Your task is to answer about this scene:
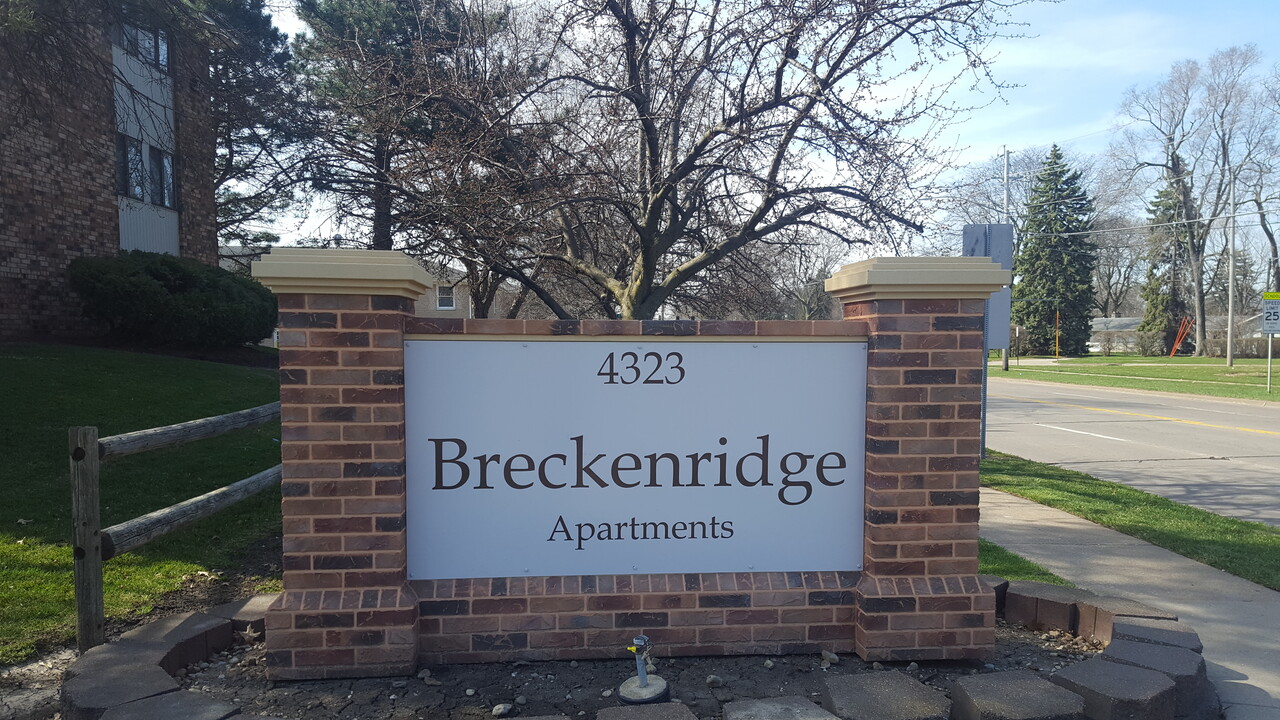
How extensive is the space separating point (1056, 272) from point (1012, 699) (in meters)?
52.9

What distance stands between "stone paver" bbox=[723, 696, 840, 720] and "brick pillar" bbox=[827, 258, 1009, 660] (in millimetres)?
687

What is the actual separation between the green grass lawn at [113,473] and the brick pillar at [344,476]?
155 cm

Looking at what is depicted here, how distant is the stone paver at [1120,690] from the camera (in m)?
2.70

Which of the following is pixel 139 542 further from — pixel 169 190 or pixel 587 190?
pixel 169 190

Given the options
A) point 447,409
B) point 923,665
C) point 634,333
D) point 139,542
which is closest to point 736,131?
point 634,333

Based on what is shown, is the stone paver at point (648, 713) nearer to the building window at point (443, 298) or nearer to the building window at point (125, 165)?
the building window at point (443, 298)

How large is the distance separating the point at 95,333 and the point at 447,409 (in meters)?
13.1

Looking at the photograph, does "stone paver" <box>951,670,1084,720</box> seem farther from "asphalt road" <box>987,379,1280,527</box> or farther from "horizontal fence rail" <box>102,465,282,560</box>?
Answer: "asphalt road" <box>987,379,1280,527</box>

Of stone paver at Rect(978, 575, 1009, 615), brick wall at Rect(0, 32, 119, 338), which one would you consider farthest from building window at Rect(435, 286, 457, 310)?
stone paver at Rect(978, 575, 1009, 615)

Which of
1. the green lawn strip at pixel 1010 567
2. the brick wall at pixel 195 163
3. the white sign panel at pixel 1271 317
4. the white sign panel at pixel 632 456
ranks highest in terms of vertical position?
the brick wall at pixel 195 163

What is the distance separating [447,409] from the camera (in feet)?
11.0

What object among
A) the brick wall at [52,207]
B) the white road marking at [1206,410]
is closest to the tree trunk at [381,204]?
the brick wall at [52,207]

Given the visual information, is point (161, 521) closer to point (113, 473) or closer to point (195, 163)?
point (113, 473)

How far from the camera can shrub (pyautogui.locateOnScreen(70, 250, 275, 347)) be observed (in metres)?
12.4
